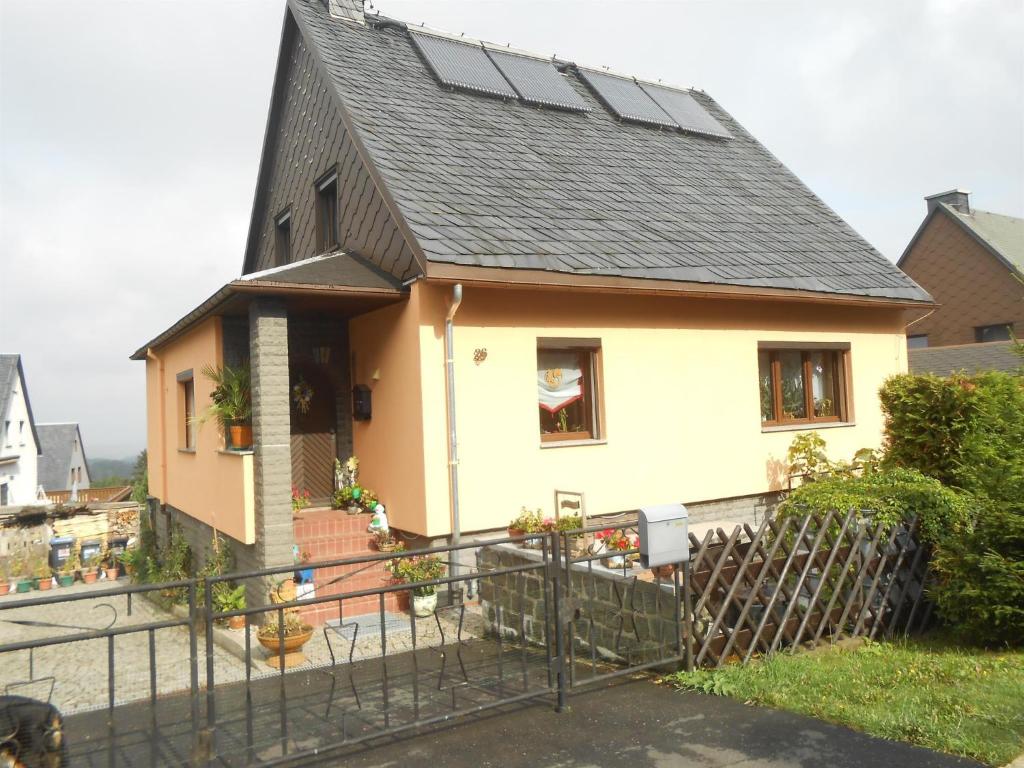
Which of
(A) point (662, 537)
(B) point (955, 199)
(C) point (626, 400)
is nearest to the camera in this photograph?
(A) point (662, 537)

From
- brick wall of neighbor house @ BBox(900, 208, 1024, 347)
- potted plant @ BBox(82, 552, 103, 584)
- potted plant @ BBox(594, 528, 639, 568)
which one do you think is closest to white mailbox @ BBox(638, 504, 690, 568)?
potted plant @ BBox(594, 528, 639, 568)

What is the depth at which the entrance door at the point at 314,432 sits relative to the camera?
35.4ft

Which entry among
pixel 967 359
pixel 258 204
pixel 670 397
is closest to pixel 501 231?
pixel 670 397

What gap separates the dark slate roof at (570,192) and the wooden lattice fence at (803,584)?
429 centimetres

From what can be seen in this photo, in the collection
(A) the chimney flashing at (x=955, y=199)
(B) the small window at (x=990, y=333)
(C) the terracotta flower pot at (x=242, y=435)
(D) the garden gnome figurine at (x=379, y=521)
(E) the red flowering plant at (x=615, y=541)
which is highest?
(A) the chimney flashing at (x=955, y=199)

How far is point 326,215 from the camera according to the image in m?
12.8

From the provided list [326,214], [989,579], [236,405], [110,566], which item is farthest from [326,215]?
[110,566]

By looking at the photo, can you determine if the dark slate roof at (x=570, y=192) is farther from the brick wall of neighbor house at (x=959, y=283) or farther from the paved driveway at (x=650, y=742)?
the brick wall of neighbor house at (x=959, y=283)

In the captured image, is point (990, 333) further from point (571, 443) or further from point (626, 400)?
point (571, 443)

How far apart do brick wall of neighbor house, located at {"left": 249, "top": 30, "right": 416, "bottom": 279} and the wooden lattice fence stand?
4847 mm

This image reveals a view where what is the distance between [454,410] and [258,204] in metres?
9.31

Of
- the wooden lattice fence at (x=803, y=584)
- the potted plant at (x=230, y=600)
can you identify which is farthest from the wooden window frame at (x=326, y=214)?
the wooden lattice fence at (x=803, y=584)

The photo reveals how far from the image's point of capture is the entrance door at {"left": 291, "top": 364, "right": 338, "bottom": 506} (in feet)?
35.4

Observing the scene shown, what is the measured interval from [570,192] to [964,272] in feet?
70.8
